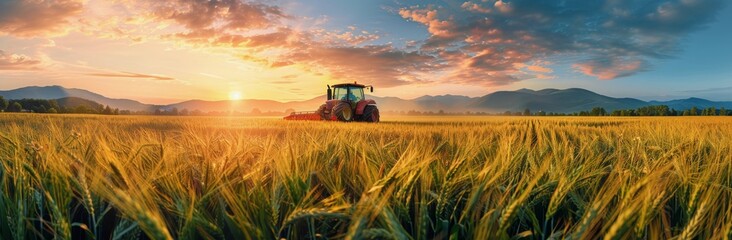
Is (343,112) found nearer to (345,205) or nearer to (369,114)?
(369,114)

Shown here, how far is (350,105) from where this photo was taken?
1867cm

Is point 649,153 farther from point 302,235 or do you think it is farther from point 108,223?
point 108,223

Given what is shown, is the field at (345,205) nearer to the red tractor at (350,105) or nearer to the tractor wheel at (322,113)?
the red tractor at (350,105)

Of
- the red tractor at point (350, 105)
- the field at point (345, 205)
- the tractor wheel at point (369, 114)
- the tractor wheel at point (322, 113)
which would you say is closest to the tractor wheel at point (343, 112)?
the red tractor at point (350, 105)

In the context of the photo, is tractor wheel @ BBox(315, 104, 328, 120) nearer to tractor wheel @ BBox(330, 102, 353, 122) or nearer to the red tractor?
the red tractor

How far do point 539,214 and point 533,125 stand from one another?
1.79 m

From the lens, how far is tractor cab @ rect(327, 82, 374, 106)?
19.3m

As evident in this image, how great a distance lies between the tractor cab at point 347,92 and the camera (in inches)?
762

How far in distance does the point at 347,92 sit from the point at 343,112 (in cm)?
203

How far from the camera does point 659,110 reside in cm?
4238

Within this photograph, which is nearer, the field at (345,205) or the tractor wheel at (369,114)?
the field at (345,205)

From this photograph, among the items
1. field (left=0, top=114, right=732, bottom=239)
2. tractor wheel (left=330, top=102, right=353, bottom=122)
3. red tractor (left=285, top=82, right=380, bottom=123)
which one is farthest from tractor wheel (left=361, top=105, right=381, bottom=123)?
field (left=0, top=114, right=732, bottom=239)

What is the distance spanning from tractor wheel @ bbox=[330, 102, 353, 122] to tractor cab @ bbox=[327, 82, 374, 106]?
39.0 inches

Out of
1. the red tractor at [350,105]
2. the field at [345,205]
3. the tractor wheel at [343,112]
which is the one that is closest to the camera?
the field at [345,205]
